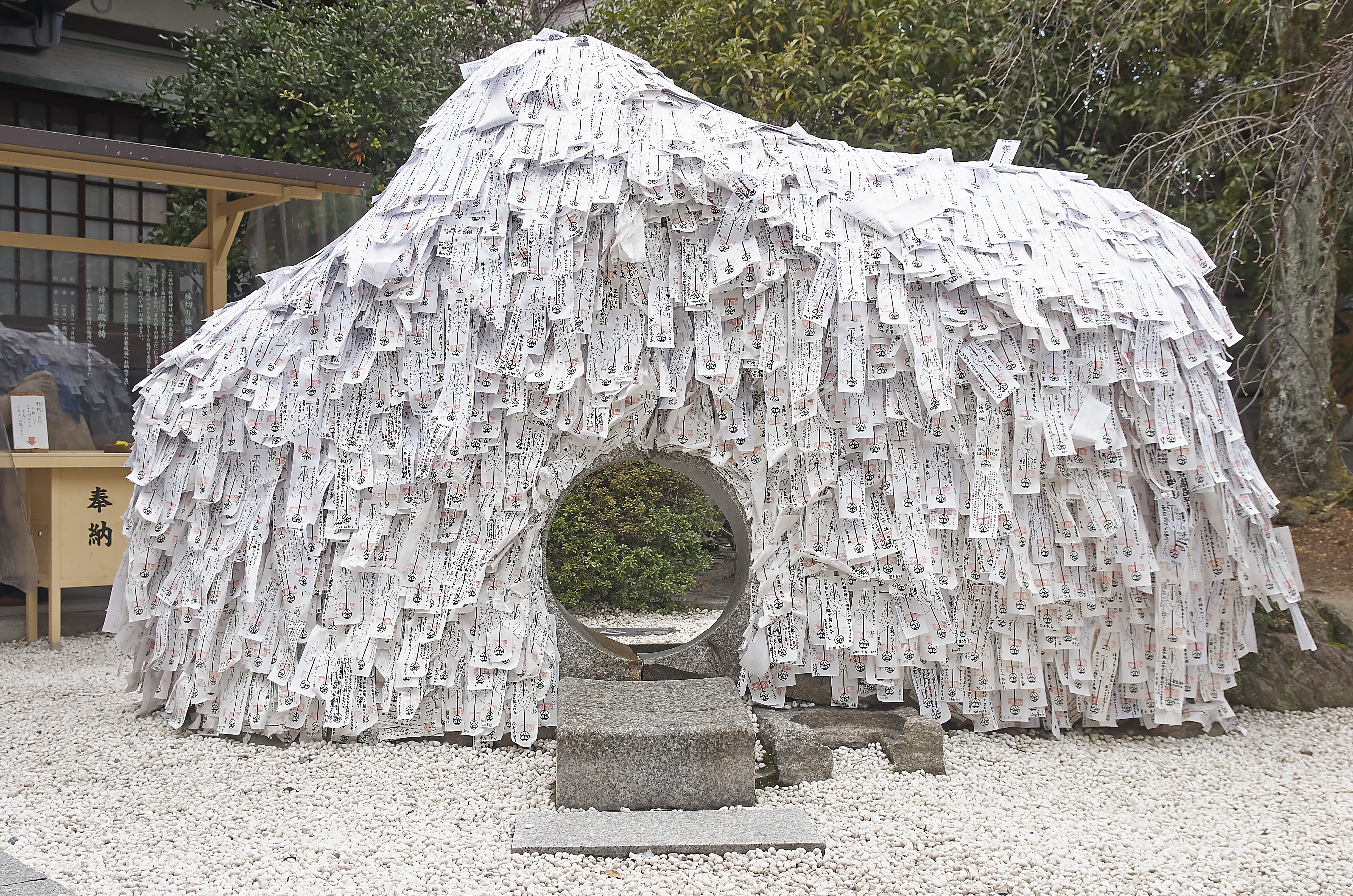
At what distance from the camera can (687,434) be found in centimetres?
388

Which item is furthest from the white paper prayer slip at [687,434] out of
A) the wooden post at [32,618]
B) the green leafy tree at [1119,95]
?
the wooden post at [32,618]

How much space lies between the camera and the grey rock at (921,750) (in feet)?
11.7

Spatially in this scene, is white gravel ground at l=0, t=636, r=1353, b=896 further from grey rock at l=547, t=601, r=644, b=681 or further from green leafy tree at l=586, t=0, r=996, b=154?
green leafy tree at l=586, t=0, r=996, b=154

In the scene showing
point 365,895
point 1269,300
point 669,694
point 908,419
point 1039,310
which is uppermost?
point 1269,300

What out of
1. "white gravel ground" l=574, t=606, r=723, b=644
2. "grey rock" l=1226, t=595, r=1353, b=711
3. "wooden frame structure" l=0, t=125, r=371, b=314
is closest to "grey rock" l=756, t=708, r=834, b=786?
"grey rock" l=1226, t=595, r=1353, b=711

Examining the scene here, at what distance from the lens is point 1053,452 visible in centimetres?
370

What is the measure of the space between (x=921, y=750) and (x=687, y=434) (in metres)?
1.42

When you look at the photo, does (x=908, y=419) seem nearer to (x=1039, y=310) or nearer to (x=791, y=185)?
(x=1039, y=310)

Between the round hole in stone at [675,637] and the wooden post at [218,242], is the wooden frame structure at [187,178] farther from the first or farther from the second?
the round hole in stone at [675,637]

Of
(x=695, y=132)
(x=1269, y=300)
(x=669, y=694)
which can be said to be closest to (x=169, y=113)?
(x=695, y=132)

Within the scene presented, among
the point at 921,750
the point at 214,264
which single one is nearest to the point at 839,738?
the point at 921,750

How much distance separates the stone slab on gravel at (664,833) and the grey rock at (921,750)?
1.99 ft

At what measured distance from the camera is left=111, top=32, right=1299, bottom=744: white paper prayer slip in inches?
145

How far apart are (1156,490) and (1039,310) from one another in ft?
2.66
